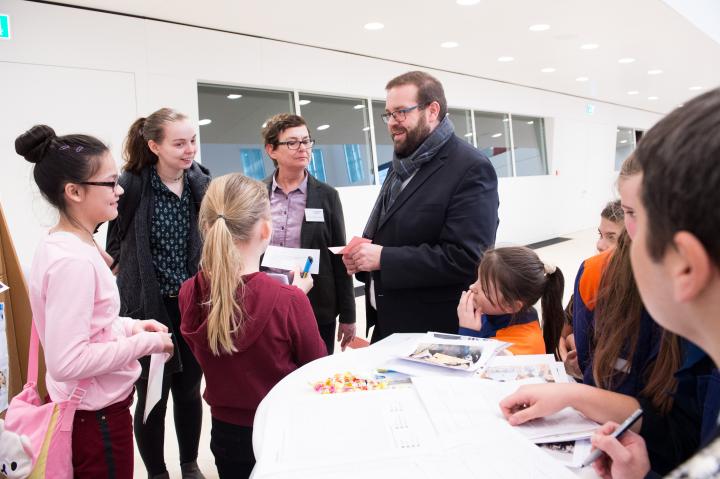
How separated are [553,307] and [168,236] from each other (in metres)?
1.63

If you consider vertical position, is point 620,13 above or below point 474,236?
above

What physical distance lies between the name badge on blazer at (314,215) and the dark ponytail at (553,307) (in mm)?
1080

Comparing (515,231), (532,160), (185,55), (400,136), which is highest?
(185,55)

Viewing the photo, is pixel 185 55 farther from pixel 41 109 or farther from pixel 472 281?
pixel 472 281

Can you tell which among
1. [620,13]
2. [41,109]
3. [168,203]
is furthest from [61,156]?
[620,13]

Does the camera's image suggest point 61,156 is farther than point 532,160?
No

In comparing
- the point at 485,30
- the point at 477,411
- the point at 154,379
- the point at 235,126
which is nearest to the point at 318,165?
the point at 235,126

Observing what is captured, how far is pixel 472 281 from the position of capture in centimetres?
220

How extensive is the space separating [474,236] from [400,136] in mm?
546

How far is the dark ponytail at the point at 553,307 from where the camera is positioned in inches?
78.4

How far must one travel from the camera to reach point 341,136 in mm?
6766

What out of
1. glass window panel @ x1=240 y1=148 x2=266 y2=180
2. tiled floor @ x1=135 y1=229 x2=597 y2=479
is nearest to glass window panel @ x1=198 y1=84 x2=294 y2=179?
glass window panel @ x1=240 y1=148 x2=266 y2=180

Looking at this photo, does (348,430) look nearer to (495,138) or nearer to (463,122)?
(463,122)

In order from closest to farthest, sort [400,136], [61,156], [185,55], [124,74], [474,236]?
[61,156] → [474,236] → [400,136] → [124,74] → [185,55]
